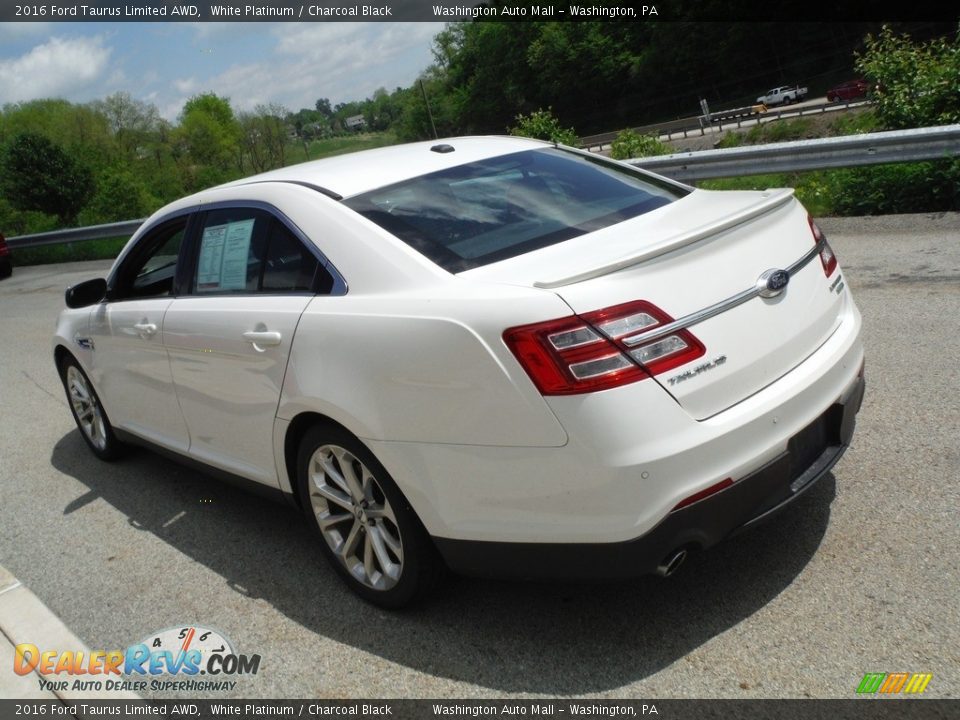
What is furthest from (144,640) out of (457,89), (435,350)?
(457,89)

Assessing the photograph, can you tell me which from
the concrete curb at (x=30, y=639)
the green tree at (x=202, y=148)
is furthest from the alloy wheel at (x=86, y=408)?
the green tree at (x=202, y=148)

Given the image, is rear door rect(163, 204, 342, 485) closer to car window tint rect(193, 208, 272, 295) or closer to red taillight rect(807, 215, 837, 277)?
car window tint rect(193, 208, 272, 295)

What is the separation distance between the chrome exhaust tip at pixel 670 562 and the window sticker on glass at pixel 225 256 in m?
2.09

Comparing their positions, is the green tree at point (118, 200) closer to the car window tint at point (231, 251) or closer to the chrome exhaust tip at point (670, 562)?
the car window tint at point (231, 251)

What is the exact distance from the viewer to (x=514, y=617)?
318 cm

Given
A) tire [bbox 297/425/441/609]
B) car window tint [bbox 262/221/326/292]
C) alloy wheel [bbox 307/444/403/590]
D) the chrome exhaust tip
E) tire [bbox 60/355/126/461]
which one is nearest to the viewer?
the chrome exhaust tip

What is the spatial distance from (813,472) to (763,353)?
467 millimetres

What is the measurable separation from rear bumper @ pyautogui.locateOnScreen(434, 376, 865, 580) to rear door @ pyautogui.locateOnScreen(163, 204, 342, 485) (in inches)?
41.3

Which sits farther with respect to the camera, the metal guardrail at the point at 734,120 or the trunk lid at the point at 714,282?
the metal guardrail at the point at 734,120

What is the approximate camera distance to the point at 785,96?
61.0 metres

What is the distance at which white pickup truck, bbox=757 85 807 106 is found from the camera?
→ 60781 millimetres

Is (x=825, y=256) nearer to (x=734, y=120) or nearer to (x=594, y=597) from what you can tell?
(x=594, y=597)

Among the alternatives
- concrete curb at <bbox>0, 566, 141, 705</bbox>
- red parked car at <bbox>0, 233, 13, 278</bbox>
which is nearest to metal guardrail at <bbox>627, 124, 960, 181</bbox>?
concrete curb at <bbox>0, 566, 141, 705</bbox>

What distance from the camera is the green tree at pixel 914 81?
9391mm
